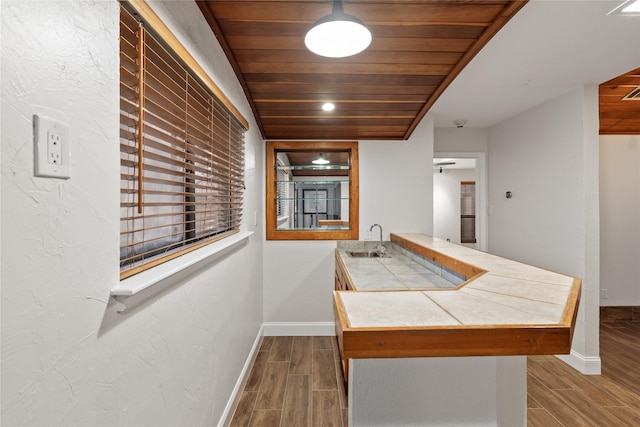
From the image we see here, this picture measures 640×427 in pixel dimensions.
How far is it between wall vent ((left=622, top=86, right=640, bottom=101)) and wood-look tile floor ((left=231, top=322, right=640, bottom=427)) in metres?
2.48

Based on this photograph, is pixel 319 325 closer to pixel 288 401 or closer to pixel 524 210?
pixel 288 401

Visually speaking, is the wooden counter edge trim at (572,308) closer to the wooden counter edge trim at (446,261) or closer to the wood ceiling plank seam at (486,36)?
the wooden counter edge trim at (446,261)

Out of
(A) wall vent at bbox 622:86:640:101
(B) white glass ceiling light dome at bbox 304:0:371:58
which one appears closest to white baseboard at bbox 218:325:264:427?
(B) white glass ceiling light dome at bbox 304:0:371:58

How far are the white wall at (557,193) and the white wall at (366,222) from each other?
103 cm

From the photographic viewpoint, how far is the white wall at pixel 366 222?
3.45 metres

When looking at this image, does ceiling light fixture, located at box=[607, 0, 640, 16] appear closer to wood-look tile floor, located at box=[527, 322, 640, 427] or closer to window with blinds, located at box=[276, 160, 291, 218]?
wood-look tile floor, located at box=[527, 322, 640, 427]

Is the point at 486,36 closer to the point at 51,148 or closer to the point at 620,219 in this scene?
the point at 51,148

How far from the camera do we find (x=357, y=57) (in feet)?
6.51

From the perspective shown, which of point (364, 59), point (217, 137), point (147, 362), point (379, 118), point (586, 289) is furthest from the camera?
point (379, 118)

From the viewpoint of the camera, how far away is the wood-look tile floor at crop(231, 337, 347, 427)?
2.07m

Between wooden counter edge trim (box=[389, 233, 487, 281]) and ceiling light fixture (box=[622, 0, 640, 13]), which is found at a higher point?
ceiling light fixture (box=[622, 0, 640, 13])

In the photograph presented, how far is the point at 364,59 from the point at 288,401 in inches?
95.5

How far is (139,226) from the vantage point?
3.63 feet

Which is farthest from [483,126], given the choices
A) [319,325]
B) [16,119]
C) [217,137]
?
[16,119]
